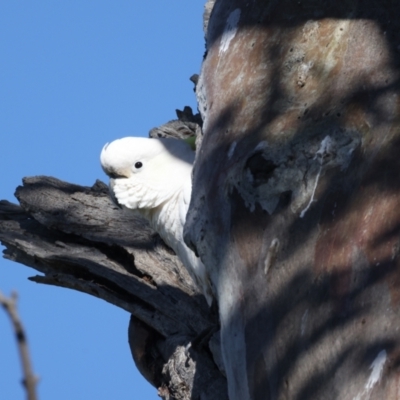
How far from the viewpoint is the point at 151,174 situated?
2783 mm

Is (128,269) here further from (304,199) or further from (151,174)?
(304,199)

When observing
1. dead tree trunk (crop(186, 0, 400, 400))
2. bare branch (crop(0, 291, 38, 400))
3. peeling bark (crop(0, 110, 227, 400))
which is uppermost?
peeling bark (crop(0, 110, 227, 400))

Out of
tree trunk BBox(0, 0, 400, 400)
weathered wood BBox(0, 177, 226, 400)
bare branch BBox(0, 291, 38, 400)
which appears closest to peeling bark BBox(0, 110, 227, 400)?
weathered wood BBox(0, 177, 226, 400)

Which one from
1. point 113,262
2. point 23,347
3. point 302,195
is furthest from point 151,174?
point 23,347

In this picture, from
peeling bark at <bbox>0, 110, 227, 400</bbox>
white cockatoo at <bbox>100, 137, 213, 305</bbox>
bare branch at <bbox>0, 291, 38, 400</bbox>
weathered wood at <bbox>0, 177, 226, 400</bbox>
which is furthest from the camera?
white cockatoo at <bbox>100, 137, 213, 305</bbox>

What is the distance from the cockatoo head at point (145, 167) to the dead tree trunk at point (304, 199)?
0.91 metres

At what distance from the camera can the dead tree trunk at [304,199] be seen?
136 cm

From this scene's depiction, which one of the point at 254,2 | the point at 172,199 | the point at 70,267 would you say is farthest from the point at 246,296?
the point at 70,267

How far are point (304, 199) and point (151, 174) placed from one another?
1.32 meters

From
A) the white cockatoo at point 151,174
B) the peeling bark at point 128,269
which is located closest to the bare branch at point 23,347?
the peeling bark at point 128,269

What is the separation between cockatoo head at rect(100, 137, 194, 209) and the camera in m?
2.76

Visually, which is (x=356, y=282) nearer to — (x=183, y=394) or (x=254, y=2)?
(x=254, y=2)

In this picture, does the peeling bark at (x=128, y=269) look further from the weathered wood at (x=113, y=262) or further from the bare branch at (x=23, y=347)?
the bare branch at (x=23, y=347)

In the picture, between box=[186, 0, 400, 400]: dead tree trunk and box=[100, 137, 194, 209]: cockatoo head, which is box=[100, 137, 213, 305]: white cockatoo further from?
box=[186, 0, 400, 400]: dead tree trunk
